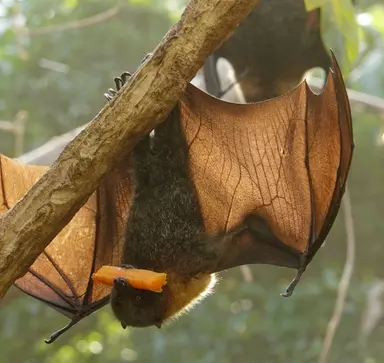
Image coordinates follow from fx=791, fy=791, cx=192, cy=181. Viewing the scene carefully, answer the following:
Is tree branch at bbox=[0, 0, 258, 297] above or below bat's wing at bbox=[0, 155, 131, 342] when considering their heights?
above

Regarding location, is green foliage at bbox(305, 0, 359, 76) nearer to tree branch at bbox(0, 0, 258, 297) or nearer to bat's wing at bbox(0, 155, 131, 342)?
tree branch at bbox(0, 0, 258, 297)

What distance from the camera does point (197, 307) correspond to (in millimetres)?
5445

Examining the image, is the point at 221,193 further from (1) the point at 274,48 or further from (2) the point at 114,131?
(1) the point at 274,48

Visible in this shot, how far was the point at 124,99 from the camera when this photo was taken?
3.72 feet

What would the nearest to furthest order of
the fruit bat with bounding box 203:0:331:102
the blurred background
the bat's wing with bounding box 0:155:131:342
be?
the bat's wing with bounding box 0:155:131:342, the fruit bat with bounding box 203:0:331:102, the blurred background

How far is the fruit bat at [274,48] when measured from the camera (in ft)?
7.66

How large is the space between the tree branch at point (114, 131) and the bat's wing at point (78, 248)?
0.52 m

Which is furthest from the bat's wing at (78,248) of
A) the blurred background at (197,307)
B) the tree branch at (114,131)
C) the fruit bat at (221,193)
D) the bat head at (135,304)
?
the blurred background at (197,307)

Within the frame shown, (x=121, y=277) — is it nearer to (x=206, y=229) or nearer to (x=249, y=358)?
(x=206, y=229)

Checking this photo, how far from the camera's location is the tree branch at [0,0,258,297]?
1.13 meters

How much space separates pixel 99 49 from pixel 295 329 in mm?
2714

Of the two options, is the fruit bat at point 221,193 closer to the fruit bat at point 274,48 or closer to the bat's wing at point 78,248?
the bat's wing at point 78,248

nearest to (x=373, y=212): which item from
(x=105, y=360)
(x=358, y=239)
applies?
(x=358, y=239)

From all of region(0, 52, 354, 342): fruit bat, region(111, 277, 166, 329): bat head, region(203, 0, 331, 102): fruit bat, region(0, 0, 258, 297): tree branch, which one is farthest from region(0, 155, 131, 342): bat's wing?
region(203, 0, 331, 102): fruit bat
